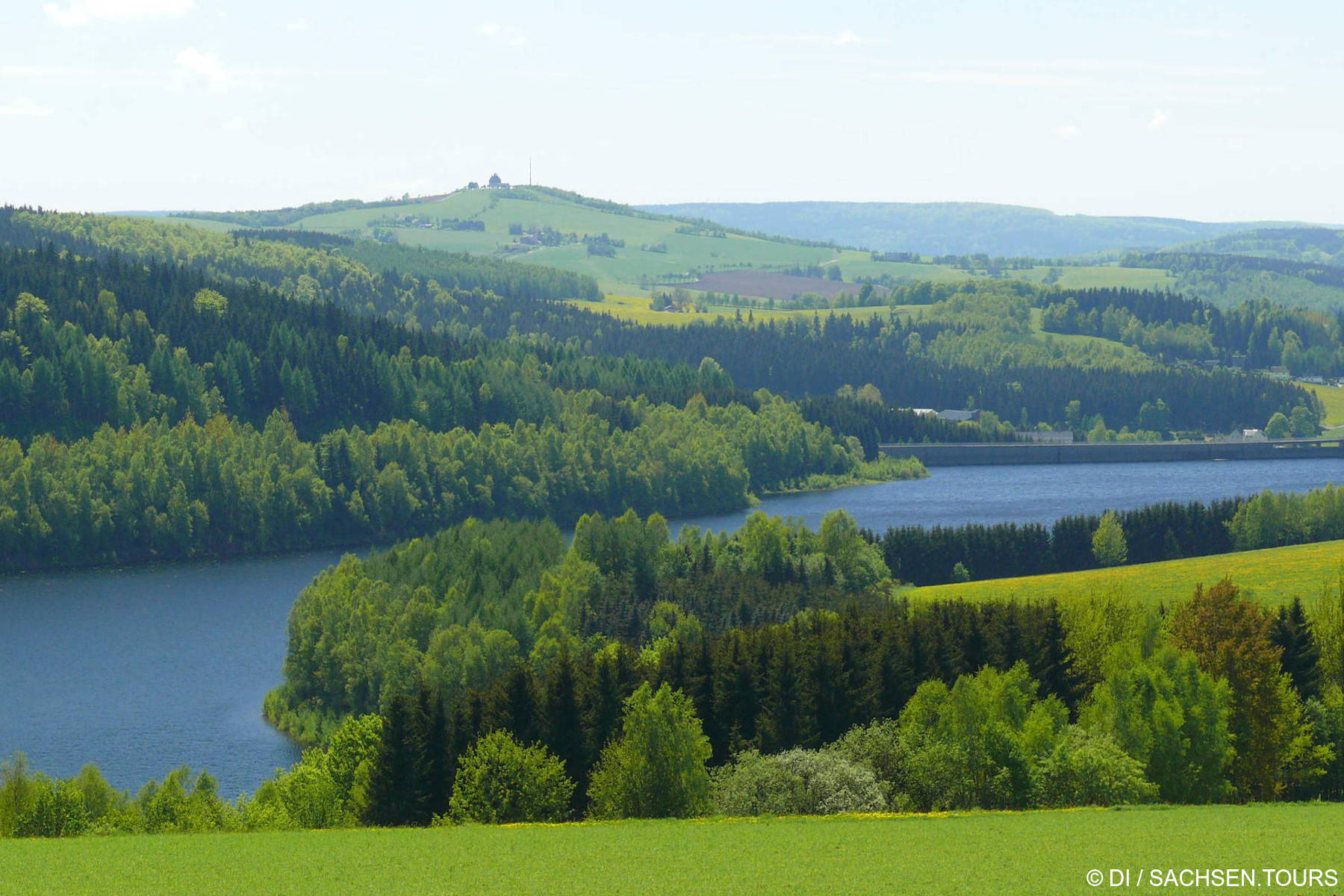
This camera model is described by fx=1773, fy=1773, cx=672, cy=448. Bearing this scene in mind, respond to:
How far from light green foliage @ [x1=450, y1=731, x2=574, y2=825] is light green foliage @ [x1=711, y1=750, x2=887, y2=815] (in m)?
6.14

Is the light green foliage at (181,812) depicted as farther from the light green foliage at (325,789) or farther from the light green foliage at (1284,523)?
the light green foliage at (1284,523)

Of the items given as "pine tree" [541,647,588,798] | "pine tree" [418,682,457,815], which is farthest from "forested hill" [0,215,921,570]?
"pine tree" [418,682,457,815]

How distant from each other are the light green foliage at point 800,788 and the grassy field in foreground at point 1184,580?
27.7m

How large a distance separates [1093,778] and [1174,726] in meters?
4.33

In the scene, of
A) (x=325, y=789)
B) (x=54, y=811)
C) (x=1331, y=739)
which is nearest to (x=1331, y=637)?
(x=1331, y=739)

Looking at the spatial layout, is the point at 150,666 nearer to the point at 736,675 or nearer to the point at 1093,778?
the point at 736,675

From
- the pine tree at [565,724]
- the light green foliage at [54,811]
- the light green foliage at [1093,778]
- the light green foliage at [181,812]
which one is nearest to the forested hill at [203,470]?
the light green foliage at [54,811]

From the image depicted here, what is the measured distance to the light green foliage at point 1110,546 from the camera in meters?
138

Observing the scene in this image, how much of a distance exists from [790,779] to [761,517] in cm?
5918

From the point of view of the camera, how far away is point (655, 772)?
61.5 meters

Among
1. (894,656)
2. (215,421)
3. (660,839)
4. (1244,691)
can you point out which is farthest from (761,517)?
(215,421)

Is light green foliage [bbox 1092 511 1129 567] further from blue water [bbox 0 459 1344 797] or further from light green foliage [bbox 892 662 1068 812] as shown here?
light green foliage [bbox 892 662 1068 812]

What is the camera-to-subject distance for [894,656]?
73.1 m

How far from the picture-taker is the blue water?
285 ft
